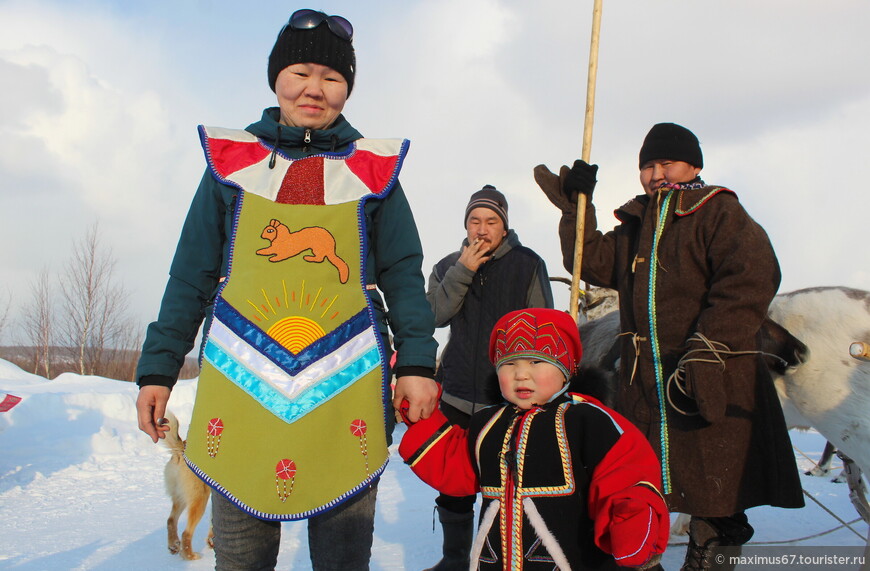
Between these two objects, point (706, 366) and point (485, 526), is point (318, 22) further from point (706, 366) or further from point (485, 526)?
point (706, 366)

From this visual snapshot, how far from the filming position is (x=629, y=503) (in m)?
1.58

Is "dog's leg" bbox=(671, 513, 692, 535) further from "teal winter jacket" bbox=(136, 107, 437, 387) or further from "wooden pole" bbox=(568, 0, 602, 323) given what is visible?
"teal winter jacket" bbox=(136, 107, 437, 387)

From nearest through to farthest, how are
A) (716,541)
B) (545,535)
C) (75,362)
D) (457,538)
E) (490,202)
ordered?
(545,535), (716,541), (457,538), (490,202), (75,362)

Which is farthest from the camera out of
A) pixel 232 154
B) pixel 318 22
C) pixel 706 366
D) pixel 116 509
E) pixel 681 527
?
pixel 116 509

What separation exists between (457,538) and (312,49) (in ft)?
7.62

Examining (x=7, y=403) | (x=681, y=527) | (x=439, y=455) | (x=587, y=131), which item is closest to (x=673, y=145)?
(x=587, y=131)

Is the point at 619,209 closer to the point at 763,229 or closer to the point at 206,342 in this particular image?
the point at 763,229

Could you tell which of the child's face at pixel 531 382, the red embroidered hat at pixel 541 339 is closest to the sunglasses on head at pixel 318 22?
the red embroidered hat at pixel 541 339

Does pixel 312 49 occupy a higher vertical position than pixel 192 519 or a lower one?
higher

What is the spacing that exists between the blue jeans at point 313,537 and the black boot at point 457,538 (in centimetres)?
141

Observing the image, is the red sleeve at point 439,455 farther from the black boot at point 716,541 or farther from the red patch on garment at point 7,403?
the red patch on garment at point 7,403

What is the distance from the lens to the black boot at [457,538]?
3092 millimetres

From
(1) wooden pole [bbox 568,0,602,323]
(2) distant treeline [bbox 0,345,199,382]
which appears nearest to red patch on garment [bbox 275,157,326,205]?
(1) wooden pole [bbox 568,0,602,323]

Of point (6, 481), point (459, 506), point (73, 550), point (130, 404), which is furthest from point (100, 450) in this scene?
point (459, 506)
